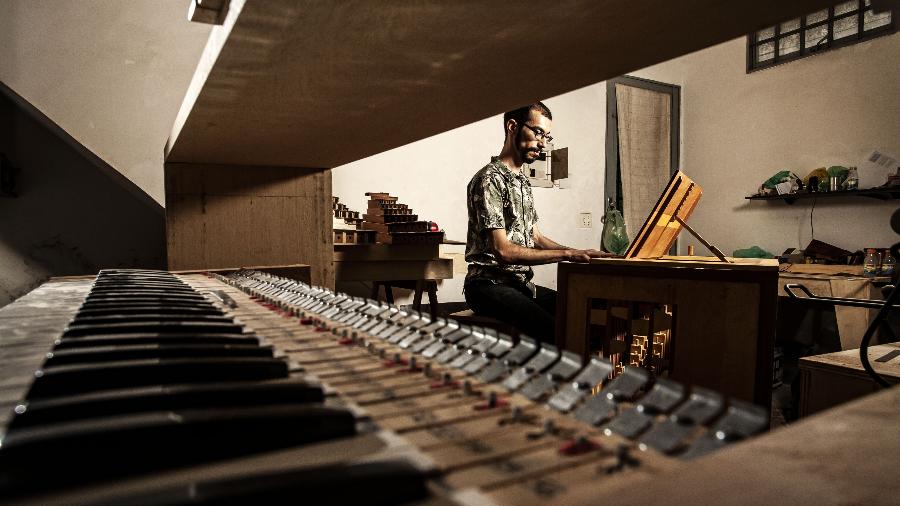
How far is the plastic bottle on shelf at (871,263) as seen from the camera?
489 centimetres

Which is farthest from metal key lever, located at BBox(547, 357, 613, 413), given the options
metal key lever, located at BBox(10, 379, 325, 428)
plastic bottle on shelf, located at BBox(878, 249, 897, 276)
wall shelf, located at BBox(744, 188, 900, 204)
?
wall shelf, located at BBox(744, 188, 900, 204)

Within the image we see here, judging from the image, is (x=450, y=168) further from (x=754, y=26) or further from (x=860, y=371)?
(x=754, y=26)

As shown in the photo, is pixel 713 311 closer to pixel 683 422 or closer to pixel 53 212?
pixel 683 422

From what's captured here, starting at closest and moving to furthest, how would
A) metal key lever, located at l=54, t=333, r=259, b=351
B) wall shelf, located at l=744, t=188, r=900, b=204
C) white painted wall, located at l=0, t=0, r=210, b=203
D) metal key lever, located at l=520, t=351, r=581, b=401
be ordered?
metal key lever, located at l=520, t=351, r=581, b=401
metal key lever, located at l=54, t=333, r=259, b=351
white painted wall, located at l=0, t=0, r=210, b=203
wall shelf, located at l=744, t=188, r=900, b=204

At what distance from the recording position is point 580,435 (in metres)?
0.49

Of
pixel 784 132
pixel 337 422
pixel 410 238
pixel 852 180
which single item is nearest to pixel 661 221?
pixel 410 238

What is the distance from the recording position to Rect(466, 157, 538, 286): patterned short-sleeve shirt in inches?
119

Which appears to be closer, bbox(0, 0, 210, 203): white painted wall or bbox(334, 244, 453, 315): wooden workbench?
bbox(0, 0, 210, 203): white painted wall

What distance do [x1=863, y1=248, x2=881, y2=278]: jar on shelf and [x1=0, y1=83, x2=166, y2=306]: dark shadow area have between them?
19.8 feet

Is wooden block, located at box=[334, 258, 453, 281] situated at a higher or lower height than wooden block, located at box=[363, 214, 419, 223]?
lower

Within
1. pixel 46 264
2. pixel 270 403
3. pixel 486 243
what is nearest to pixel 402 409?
pixel 270 403

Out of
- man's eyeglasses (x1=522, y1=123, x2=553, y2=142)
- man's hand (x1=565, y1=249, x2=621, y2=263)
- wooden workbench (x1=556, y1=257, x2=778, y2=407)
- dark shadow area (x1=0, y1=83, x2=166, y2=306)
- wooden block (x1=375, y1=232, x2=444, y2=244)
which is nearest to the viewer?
wooden workbench (x1=556, y1=257, x2=778, y2=407)

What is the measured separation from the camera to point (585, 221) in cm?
747

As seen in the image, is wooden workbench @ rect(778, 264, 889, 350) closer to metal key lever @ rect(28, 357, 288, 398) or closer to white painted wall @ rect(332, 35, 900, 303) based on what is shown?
white painted wall @ rect(332, 35, 900, 303)
